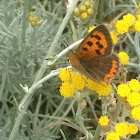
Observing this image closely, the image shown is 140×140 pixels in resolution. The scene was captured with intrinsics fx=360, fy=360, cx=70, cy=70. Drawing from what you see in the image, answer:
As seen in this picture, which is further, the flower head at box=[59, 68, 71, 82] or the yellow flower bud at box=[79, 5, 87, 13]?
the yellow flower bud at box=[79, 5, 87, 13]

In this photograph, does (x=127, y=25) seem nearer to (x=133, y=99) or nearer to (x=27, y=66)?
(x=133, y=99)

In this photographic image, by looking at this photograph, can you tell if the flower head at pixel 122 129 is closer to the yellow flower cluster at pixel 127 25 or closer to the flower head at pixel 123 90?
the flower head at pixel 123 90

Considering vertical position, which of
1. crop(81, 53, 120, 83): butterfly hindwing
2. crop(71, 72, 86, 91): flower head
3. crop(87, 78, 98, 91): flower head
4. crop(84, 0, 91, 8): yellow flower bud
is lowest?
crop(87, 78, 98, 91): flower head

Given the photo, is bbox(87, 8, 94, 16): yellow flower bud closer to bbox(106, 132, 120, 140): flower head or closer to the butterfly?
the butterfly

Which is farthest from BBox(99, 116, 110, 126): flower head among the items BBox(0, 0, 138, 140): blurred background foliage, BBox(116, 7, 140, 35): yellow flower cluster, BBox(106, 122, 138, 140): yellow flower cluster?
BBox(0, 0, 138, 140): blurred background foliage

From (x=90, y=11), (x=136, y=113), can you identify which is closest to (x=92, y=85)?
(x=136, y=113)

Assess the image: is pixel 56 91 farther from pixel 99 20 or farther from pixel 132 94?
pixel 132 94

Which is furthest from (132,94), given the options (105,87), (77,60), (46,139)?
(46,139)

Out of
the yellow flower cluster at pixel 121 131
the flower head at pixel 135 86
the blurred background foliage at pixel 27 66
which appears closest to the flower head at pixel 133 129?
the yellow flower cluster at pixel 121 131
